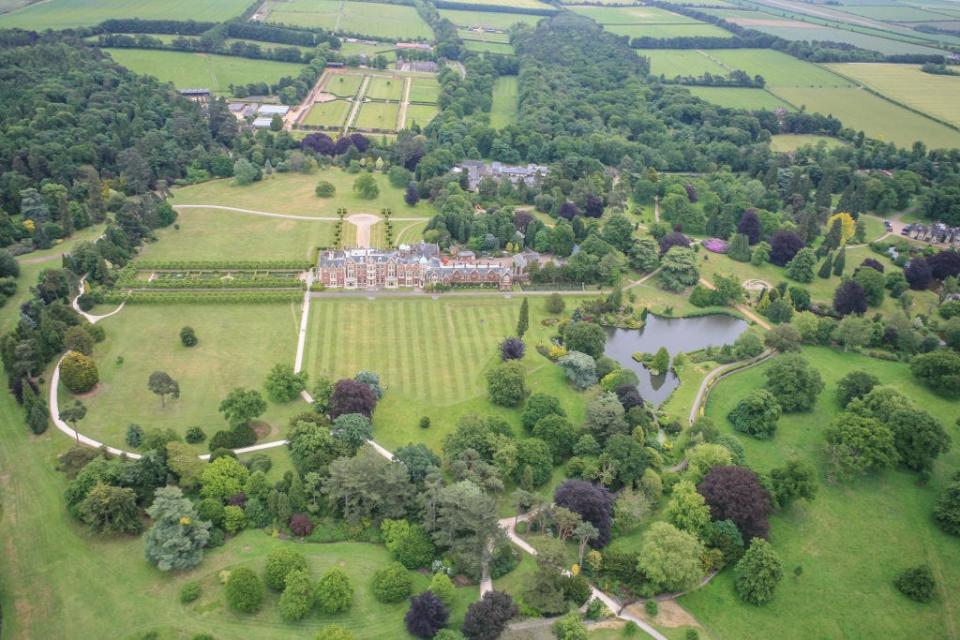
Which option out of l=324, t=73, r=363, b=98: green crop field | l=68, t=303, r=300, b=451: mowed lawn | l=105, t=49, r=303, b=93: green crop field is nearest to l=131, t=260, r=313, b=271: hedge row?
l=68, t=303, r=300, b=451: mowed lawn

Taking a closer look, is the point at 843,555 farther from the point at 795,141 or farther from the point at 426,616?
the point at 795,141

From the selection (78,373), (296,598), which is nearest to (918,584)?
(296,598)

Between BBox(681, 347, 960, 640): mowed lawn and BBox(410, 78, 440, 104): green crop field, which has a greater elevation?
BBox(410, 78, 440, 104): green crop field

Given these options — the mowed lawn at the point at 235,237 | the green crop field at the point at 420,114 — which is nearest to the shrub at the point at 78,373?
the mowed lawn at the point at 235,237

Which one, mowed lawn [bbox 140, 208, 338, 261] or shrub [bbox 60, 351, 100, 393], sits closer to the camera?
shrub [bbox 60, 351, 100, 393]

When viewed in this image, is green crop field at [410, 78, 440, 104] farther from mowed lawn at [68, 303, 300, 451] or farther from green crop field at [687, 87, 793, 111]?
mowed lawn at [68, 303, 300, 451]

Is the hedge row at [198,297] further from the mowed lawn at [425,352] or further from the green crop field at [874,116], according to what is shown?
the green crop field at [874,116]
